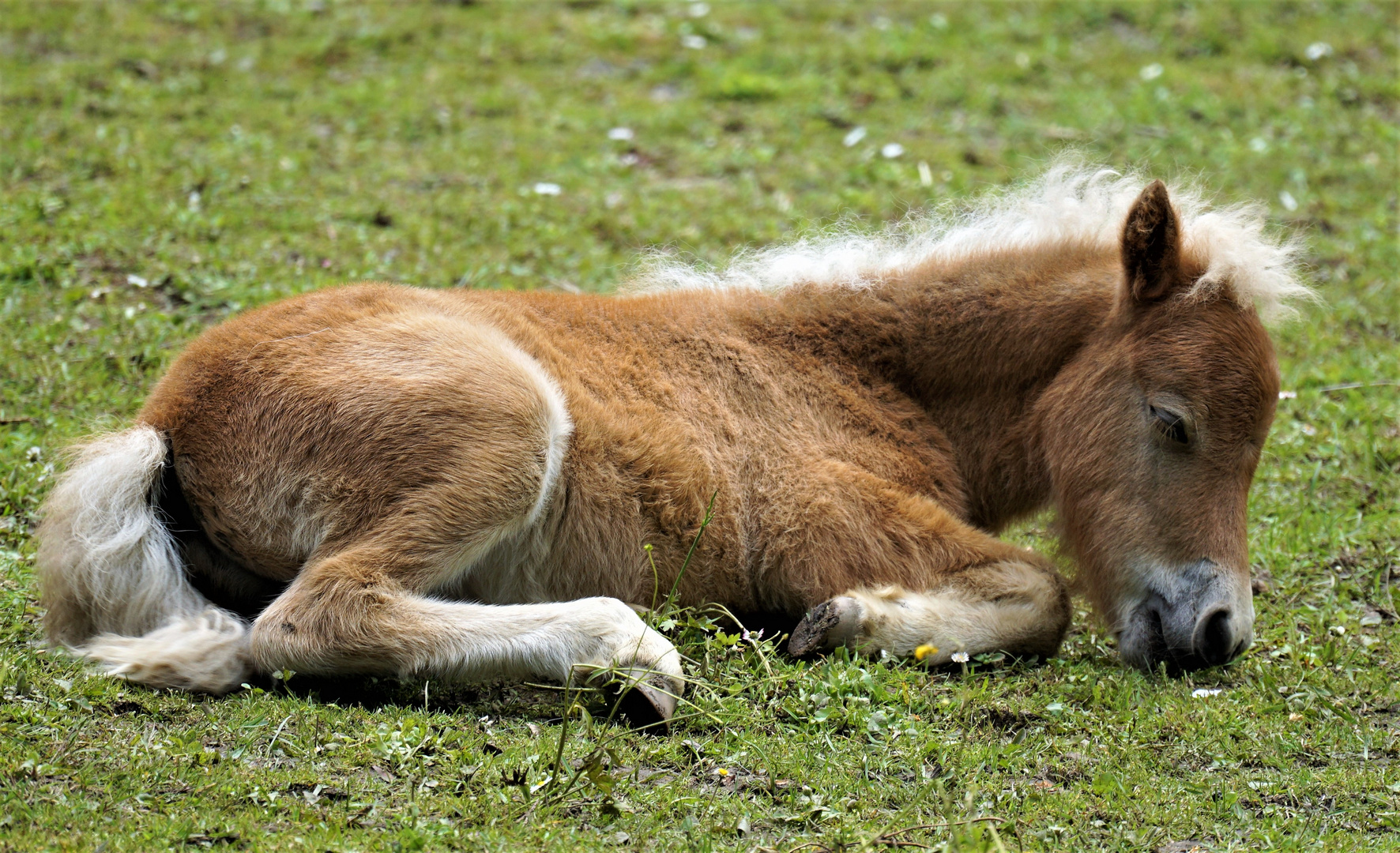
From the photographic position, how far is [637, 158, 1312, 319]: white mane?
5.09m

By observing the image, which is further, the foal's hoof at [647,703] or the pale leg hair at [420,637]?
the pale leg hair at [420,637]

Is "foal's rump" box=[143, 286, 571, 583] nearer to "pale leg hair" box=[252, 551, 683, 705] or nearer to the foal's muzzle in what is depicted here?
"pale leg hair" box=[252, 551, 683, 705]

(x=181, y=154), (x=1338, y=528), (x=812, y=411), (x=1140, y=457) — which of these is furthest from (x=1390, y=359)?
(x=181, y=154)

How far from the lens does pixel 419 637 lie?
13.2 feet

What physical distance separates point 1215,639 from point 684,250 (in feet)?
14.1

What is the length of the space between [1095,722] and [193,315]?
5173 mm

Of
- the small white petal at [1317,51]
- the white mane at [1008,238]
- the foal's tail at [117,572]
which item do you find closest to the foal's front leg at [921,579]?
the white mane at [1008,238]

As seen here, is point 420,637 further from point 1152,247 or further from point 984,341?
point 1152,247

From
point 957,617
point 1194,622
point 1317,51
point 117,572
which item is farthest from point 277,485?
point 1317,51

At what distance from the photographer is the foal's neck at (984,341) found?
202 inches

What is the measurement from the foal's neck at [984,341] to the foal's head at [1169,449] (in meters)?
0.22

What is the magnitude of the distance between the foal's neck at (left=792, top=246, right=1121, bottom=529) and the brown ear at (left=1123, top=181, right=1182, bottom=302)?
0.22 meters

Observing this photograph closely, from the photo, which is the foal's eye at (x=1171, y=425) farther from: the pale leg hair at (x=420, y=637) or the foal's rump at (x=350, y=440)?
the foal's rump at (x=350, y=440)

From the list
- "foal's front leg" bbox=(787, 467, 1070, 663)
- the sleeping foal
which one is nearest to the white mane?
the sleeping foal
